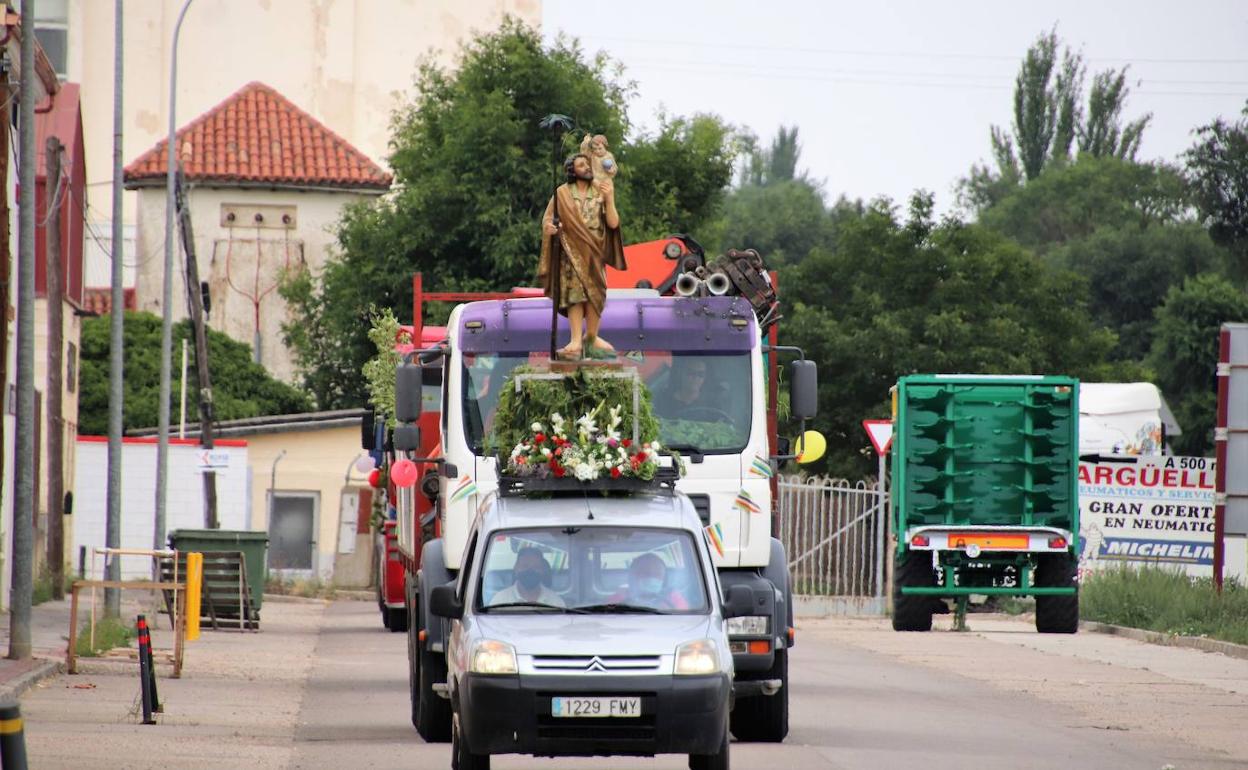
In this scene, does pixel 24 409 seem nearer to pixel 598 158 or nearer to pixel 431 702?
pixel 598 158

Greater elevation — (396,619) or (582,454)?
(582,454)

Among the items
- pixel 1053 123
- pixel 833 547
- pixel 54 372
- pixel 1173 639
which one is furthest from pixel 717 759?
pixel 1053 123

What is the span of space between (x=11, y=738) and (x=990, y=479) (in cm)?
1649

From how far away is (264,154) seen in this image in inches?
2440

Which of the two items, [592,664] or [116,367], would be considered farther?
[116,367]

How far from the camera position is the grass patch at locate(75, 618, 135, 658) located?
23.4m

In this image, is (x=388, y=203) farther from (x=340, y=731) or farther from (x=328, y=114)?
(x=340, y=731)

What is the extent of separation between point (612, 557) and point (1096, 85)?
94.1 metres

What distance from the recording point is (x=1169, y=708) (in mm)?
19422

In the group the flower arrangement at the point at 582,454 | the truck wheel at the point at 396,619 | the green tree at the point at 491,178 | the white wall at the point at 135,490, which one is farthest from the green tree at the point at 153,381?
the flower arrangement at the point at 582,454

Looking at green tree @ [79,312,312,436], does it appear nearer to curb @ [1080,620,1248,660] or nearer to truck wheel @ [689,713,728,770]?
curb @ [1080,620,1248,660]

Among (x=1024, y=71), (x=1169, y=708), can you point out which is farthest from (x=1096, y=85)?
(x=1169, y=708)

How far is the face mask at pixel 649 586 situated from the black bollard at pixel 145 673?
5080mm

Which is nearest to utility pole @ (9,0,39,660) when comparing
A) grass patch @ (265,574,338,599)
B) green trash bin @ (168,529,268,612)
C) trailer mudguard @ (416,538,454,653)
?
trailer mudguard @ (416,538,454,653)
